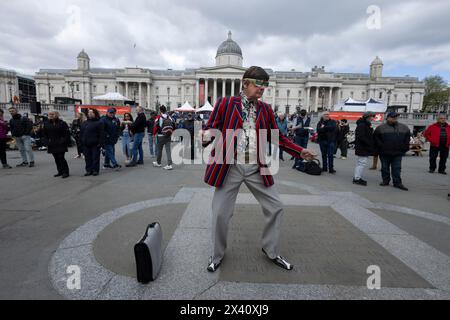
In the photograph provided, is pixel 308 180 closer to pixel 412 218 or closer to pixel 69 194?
pixel 412 218

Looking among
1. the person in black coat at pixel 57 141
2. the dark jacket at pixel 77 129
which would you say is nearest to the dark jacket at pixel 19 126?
the dark jacket at pixel 77 129

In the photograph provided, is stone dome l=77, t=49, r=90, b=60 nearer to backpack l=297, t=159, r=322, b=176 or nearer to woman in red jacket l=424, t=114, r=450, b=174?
backpack l=297, t=159, r=322, b=176

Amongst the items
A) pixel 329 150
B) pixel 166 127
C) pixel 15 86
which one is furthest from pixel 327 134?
pixel 15 86

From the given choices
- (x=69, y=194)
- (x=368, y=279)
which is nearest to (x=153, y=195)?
(x=69, y=194)

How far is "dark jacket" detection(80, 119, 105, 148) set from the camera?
7.48 metres

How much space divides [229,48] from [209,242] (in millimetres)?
Answer: 90702

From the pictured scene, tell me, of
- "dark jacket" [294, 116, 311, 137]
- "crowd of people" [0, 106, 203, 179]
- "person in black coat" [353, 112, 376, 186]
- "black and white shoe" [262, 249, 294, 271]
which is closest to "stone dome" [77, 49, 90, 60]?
"crowd of people" [0, 106, 203, 179]

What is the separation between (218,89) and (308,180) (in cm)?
8566

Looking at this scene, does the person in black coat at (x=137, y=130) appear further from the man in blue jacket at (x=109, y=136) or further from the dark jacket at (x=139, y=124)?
the man in blue jacket at (x=109, y=136)

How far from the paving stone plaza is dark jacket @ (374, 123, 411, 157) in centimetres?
114

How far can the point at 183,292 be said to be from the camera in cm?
234

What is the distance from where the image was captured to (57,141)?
286 inches

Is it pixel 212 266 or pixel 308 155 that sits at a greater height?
pixel 308 155

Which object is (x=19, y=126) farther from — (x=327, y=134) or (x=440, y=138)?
(x=440, y=138)
